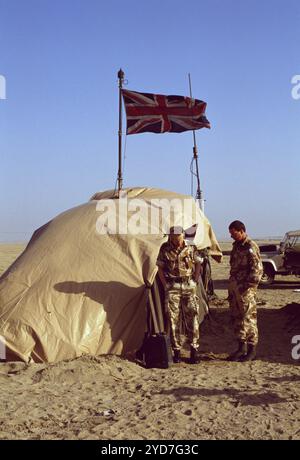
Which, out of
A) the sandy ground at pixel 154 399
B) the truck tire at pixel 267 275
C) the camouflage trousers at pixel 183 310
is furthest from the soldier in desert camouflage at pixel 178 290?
the truck tire at pixel 267 275

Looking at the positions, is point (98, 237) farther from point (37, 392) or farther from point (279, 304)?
point (279, 304)

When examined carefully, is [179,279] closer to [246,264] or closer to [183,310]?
[183,310]

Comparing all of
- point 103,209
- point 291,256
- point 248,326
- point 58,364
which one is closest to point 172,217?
point 103,209

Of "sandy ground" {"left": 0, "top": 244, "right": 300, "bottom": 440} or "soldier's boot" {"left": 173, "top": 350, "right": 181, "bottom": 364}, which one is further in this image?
"soldier's boot" {"left": 173, "top": 350, "right": 181, "bottom": 364}

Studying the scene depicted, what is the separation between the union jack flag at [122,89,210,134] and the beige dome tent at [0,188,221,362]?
3.60 m

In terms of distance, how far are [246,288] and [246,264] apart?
0.32 m

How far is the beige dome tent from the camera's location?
693 cm

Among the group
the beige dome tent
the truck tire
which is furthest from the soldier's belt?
the truck tire

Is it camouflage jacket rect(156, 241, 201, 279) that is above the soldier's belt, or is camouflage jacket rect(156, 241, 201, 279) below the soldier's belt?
above

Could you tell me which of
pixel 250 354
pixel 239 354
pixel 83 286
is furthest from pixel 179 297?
pixel 83 286

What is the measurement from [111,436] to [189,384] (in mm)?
1640

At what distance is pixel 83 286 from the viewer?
7.45 meters

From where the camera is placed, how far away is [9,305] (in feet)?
23.9

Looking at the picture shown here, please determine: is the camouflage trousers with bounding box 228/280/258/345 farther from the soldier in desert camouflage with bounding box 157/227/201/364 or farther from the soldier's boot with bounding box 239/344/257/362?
the soldier in desert camouflage with bounding box 157/227/201/364
